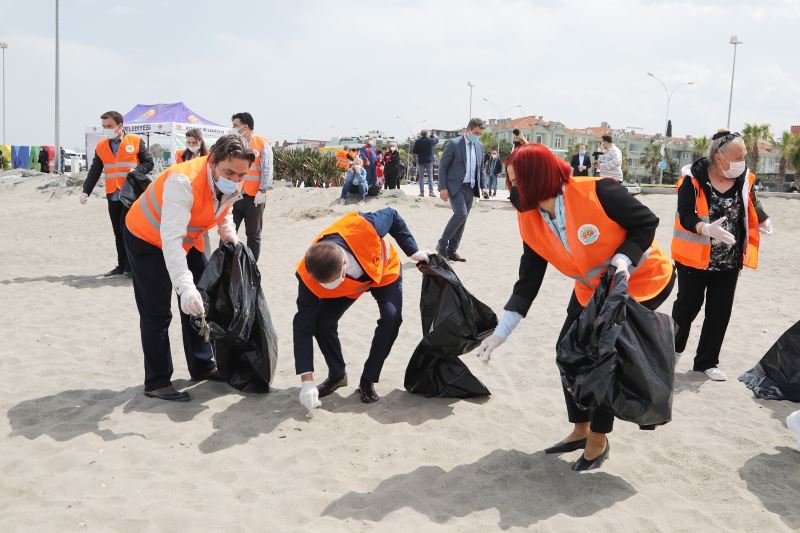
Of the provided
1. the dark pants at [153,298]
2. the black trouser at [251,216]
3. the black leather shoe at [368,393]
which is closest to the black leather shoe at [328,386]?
the black leather shoe at [368,393]

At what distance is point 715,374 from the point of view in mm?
4715

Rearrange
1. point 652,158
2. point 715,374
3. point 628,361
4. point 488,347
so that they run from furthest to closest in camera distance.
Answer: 1. point 652,158
2. point 715,374
3. point 488,347
4. point 628,361

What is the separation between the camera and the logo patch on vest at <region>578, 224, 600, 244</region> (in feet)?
10.00

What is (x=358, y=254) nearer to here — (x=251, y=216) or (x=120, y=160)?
(x=251, y=216)

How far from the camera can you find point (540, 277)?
133 inches

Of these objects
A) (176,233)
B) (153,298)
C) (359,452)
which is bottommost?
(359,452)

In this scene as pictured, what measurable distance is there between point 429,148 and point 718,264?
11.2m

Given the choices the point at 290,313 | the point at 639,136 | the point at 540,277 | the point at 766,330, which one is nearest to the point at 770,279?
the point at 766,330

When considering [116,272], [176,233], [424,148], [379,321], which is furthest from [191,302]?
[424,148]

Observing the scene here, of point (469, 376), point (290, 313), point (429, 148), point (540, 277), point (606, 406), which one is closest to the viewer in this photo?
point (606, 406)

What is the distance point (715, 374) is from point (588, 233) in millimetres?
2287

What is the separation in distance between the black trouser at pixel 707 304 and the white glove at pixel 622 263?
1899 mm

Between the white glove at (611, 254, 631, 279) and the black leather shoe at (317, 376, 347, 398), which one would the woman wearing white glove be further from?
the black leather shoe at (317, 376, 347, 398)

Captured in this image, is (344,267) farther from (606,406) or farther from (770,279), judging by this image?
(770,279)
